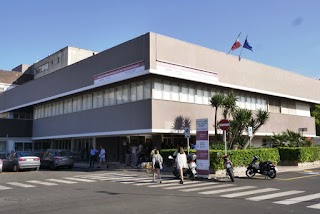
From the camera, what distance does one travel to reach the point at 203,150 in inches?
750

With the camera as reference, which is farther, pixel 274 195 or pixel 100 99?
pixel 100 99

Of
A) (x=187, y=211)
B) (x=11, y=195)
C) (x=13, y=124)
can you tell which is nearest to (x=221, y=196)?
(x=187, y=211)

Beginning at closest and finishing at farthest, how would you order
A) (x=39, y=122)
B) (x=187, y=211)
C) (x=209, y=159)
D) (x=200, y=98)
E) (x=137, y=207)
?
→ (x=187, y=211) < (x=137, y=207) < (x=209, y=159) < (x=200, y=98) < (x=39, y=122)

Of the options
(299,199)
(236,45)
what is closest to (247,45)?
(236,45)

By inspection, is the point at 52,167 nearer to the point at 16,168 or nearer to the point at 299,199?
the point at 16,168

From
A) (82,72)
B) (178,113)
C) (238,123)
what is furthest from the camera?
(82,72)

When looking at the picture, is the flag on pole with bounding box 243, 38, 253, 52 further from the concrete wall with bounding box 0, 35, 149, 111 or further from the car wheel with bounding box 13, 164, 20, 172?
the car wheel with bounding box 13, 164, 20, 172

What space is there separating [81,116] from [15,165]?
905cm

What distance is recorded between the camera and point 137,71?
2536 centimetres

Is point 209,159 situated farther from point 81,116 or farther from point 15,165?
point 81,116

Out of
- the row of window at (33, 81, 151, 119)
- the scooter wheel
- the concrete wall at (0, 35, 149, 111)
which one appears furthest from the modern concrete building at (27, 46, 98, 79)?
the scooter wheel

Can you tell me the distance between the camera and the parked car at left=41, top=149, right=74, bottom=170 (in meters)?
26.0

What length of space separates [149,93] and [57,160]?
8.34 m

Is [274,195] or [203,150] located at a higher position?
[203,150]
